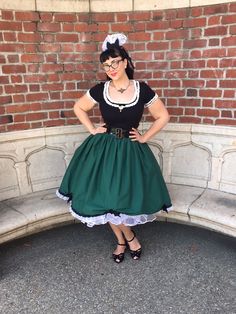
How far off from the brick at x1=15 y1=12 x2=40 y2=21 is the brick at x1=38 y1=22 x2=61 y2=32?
6cm

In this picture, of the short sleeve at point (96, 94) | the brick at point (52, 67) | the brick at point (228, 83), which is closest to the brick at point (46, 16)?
the brick at point (52, 67)

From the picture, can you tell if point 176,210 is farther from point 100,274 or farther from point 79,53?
point 79,53

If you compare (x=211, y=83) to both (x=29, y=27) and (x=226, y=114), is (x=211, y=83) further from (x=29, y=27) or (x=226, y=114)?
(x=29, y=27)

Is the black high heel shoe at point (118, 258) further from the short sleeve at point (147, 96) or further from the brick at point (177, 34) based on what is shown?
the brick at point (177, 34)

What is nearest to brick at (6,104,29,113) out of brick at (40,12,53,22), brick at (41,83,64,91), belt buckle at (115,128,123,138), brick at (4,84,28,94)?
brick at (4,84,28,94)

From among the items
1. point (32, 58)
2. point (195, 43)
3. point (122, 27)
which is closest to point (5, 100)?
point (32, 58)

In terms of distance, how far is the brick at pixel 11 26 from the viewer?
8.78 ft

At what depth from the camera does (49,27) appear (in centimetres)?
288

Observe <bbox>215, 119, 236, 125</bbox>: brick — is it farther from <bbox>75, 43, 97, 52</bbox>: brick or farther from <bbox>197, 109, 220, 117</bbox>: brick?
<bbox>75, 43, 97, 52</bbox>: brick

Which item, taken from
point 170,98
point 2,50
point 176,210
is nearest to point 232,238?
point 176,210

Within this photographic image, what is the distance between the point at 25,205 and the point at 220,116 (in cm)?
193

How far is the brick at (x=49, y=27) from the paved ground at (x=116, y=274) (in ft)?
6.01

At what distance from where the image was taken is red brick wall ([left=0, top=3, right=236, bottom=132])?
2.75 m

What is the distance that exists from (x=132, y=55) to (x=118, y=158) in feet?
4.10
